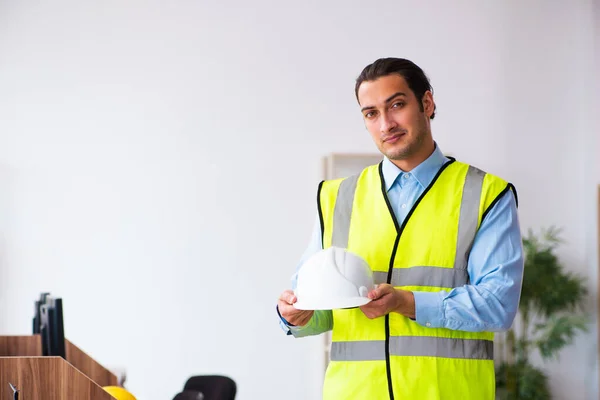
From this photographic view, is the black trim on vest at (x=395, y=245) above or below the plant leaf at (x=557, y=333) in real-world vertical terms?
above

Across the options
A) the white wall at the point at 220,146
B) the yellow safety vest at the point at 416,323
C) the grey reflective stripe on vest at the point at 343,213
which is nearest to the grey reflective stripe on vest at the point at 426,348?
the yellow safety vest at the point at 416,323

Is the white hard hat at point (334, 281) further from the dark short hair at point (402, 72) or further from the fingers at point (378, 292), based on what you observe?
the dark short hair at point (402, 72)

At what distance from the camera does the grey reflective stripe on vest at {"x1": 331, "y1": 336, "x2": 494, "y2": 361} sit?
182cm

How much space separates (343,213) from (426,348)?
391 mm

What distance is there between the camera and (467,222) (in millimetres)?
1854

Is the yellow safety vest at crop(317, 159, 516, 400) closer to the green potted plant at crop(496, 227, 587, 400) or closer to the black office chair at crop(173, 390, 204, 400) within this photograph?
the black office chair at crop(173, 390, 204, 400)

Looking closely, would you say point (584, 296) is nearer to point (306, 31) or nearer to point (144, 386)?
point (306, 31)

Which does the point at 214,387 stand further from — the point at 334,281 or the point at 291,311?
the point at 334,281

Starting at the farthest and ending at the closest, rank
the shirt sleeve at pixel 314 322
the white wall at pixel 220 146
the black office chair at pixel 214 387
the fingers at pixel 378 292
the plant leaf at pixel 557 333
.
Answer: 1. the white wall at pixel 220 146
2. the plant leaf at pixel 557 333
3. the black office chair at pixel 214 387
4. the shirt sleeve at pixel 314 322
5. the fingers at pixel 378 292

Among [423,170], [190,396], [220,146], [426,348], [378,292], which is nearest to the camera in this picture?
[378,292]

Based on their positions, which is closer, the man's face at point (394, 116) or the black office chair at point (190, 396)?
the man's face at point (394, 116)

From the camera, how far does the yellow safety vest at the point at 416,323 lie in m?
1.81

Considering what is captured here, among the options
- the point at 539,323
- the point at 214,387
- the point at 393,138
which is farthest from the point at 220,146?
the point at 393,138

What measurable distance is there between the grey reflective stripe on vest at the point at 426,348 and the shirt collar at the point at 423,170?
372 mm
